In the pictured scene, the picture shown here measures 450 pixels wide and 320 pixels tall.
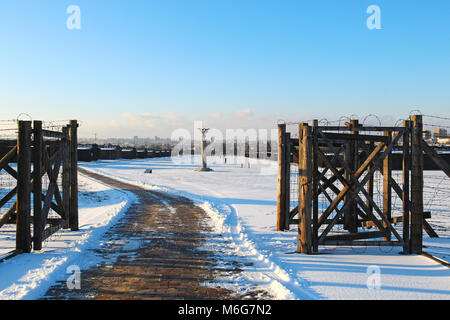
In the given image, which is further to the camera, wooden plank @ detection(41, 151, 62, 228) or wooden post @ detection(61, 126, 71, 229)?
wooden post @ detection(61, 126, 71, 229)

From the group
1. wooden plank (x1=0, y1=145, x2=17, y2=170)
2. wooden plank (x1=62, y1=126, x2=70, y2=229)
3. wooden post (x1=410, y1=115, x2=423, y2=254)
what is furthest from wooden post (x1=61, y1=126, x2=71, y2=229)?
wooden post (x1=410, y1=115, x2=423, y2=254)

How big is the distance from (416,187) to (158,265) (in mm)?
5644

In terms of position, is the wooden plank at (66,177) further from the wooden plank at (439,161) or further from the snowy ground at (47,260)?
the wooden plank at (439,161)

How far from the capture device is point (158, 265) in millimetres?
6453

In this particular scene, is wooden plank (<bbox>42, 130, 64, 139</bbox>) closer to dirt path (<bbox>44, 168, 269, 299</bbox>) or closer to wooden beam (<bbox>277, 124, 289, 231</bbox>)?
dirt path (<bbox>44, 168, 269, 299</bbox>)

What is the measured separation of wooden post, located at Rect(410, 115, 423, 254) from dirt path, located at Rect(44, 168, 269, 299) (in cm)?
389

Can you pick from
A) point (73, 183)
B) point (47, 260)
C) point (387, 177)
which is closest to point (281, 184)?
point (387, 177)

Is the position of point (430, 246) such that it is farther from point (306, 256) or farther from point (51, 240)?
point (51, 240)

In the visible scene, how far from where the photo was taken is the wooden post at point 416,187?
739cm

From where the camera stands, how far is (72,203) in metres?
9.88

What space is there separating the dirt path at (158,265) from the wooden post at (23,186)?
5.11 feet

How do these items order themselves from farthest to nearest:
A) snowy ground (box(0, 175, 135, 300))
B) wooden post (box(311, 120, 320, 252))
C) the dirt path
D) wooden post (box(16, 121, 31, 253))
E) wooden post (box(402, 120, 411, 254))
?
wooden post (box(402, 120, 411, 254)), wooden post (box(311, 120, 320, 252)), wooden post (box(16, 121, 31, 253)), snowy ground (box(0, 175, 135, 300)), the dirt path

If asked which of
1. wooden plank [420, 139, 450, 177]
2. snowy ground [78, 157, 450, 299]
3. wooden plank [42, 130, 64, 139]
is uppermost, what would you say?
wooden plank [42, 130, 64, 139]

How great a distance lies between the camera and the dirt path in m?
5.15
